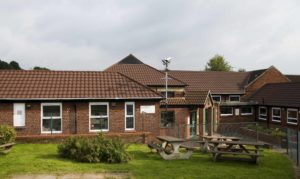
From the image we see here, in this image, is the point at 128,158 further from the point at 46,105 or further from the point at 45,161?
the point at 46,105

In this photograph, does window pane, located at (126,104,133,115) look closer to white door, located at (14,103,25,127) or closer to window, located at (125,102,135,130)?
window, located at (125,102,135,130)

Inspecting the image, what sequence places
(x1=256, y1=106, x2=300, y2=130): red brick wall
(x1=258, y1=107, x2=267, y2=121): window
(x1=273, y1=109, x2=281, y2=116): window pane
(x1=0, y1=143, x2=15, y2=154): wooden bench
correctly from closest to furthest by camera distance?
(x1=0, y1=143, x2=15, y2=154): wooden bench, (x1=256, y1=106, x2=300, y2=130): red brick wall, (x1=273, y1=109, x2=281, y2=116): window pane, (x1=258, y1=107, x2=267, y2=121): window

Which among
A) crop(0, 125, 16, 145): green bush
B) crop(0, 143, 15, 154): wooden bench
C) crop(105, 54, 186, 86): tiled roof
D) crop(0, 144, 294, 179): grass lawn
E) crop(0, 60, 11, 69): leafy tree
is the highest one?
crop(0, 60, 11, 69): leafy tree

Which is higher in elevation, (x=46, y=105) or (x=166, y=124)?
(x=46, y=105)

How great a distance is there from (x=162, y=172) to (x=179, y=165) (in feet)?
5.30

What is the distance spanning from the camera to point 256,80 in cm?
4509

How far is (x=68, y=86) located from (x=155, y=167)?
11525mm

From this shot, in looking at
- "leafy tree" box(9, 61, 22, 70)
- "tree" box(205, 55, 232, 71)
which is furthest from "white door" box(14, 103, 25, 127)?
"tree" box(205, 55, 232, 71)

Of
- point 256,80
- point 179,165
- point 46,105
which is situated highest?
point 256,80

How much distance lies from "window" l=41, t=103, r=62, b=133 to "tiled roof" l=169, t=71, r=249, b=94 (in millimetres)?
23481

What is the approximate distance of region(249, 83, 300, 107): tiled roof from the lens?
32.0m

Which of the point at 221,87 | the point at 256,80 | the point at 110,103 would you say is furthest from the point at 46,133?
the point at 256,80

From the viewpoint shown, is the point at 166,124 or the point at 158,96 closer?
the point at 158,96

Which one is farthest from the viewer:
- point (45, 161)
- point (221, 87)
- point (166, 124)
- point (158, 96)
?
point (221, 87)
